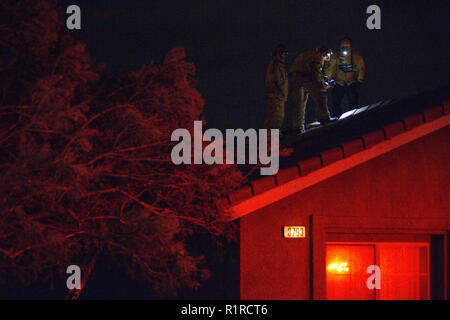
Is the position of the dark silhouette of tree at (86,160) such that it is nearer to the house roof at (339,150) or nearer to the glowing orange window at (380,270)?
the house roof at (339,150)

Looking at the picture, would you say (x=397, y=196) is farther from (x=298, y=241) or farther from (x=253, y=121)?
(x=253, y=121)

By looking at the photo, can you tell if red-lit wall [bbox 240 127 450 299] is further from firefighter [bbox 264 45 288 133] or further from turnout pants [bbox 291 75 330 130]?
turnout pants [bbox 291 75 330 130]

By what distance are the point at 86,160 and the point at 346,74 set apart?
8.78 m

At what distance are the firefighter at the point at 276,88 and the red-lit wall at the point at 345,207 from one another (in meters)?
3.28

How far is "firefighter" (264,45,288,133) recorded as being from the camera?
12797mm

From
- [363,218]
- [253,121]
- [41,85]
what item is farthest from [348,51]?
[41,85]

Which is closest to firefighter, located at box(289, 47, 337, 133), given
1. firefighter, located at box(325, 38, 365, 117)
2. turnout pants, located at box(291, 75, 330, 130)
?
turnout pants, located at box(291, 75, 330, 130)

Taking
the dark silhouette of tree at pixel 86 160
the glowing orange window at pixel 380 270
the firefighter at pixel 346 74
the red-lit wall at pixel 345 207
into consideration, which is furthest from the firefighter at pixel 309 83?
the dark silhouette of tree at pixel 86 160

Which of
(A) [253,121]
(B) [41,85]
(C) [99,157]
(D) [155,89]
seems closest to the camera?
(B) [41,85]

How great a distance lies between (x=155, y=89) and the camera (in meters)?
7.24

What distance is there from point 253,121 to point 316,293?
8.60m

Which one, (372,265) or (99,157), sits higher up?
(99,157)

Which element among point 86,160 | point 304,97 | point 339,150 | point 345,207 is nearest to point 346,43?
point 304,97

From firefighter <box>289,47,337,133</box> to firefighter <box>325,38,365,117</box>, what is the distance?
65 cm
